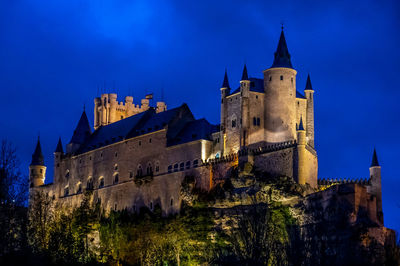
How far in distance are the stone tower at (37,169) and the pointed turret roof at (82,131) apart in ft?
36.0

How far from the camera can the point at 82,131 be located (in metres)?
124

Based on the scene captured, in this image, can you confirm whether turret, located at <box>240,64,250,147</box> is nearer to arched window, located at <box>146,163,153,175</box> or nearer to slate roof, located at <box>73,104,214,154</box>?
slate roof, located at <box>73,104,214,154</box>

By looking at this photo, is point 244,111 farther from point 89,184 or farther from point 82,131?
point 82,131

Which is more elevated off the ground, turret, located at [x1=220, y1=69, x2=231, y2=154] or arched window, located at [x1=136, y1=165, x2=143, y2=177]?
turret, located at [x1=220, y1=69, x2=231, y2=154]

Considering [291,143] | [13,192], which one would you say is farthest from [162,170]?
[13,192]

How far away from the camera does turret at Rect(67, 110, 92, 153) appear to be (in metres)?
122

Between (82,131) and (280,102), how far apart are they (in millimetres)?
41665

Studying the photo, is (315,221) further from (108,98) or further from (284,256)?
(108,98)

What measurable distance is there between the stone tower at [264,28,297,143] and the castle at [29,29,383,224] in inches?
4.8

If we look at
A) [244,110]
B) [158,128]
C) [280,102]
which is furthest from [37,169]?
[280,102]

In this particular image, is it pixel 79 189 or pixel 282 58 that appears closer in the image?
pixel 282 58

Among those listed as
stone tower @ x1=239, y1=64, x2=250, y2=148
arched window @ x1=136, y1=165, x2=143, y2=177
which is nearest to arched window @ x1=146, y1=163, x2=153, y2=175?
arched window @ x1=136, y1=165, x2=143, y2=177

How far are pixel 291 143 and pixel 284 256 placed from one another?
72.6ft

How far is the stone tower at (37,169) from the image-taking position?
12925 cm
